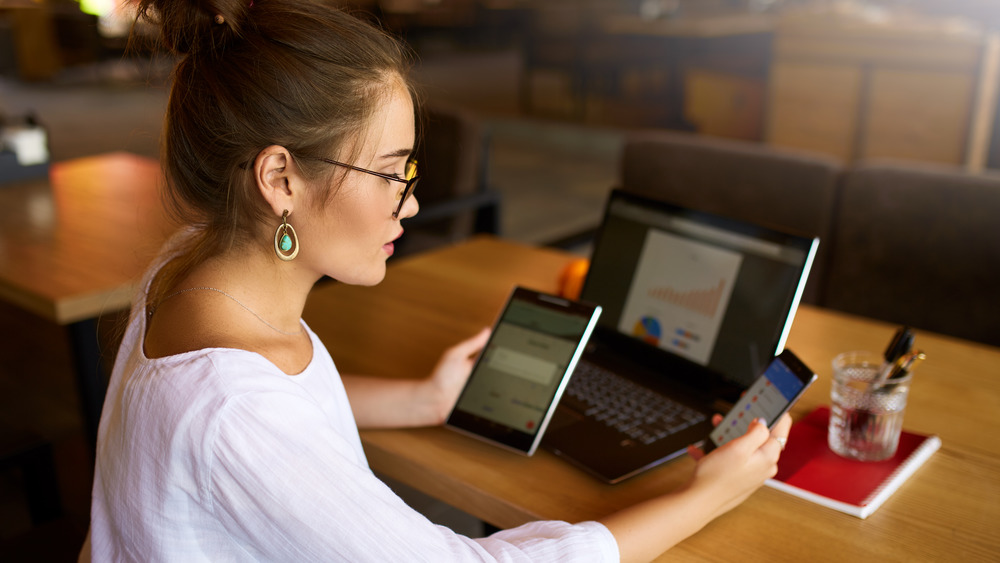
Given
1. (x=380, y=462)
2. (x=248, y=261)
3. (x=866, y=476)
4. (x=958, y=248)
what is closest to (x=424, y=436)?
(x=380, y=462)

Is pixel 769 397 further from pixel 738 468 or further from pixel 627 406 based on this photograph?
pixel 627 406

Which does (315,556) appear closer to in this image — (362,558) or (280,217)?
(362,558)

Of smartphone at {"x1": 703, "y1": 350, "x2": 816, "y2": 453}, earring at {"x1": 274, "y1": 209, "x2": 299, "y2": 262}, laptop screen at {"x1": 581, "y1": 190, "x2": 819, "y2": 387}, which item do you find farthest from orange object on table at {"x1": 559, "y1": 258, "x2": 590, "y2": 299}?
earring at {"x1": 274, "y1": 209, "x2": 299, "y2": 262}

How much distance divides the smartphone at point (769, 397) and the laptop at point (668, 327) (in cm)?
7

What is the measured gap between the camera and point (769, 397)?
3.47ft

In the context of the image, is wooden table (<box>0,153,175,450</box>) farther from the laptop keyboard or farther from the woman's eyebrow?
the laptop keyboard

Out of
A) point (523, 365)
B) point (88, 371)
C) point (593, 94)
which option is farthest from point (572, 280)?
point (593, 94)

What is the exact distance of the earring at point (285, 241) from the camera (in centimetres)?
93

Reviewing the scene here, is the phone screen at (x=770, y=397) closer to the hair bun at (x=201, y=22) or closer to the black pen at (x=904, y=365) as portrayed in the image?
the black pen at (x=904, y=365)

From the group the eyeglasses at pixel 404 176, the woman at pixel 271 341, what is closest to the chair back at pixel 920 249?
the woman at pixel 271 341

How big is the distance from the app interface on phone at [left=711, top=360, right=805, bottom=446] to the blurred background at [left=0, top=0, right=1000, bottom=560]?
584 millimetres

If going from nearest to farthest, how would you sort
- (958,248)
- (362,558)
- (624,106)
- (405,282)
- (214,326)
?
(362,558), (214,326), (405,282), (958,248), (624,106)

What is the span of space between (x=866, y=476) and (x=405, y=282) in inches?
40.3

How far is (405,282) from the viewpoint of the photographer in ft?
5.95
